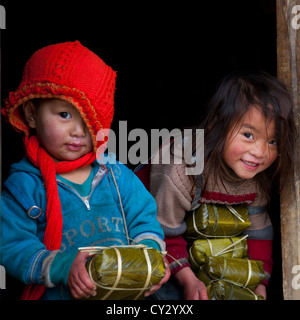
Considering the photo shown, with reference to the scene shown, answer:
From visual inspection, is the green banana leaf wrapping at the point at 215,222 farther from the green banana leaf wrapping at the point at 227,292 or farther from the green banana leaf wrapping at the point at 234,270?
the green banana leaf wrapping at the point at 227,292

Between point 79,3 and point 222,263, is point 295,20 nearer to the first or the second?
point 222,263

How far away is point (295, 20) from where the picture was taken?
101 inches

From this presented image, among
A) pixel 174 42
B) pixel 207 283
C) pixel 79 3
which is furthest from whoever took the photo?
pixel 174 42

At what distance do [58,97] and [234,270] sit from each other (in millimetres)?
1189

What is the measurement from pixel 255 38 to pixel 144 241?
2.07 metres

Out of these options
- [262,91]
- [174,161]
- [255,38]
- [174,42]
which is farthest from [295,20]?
[174,42]

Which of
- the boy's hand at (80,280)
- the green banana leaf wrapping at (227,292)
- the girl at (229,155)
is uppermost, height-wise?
the girl at (229,155)

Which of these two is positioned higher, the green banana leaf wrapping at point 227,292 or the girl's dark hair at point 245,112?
the girl's dark hair at point 245,112

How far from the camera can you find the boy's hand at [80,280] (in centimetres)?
181

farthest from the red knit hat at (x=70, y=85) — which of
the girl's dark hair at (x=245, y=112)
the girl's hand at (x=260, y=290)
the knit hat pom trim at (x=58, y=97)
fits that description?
the girl's hand at (x=260, y=290)

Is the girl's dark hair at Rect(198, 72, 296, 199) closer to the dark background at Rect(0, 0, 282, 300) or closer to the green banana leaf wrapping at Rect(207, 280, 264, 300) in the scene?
the green banana leaf wrapping at Rect(207, 280, 264, 300)

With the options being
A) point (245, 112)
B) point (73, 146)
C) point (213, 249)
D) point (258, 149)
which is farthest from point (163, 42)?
point (73, 146)

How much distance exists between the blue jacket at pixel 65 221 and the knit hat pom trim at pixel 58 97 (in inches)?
8.7

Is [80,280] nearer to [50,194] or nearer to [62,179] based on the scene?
[50,194]
